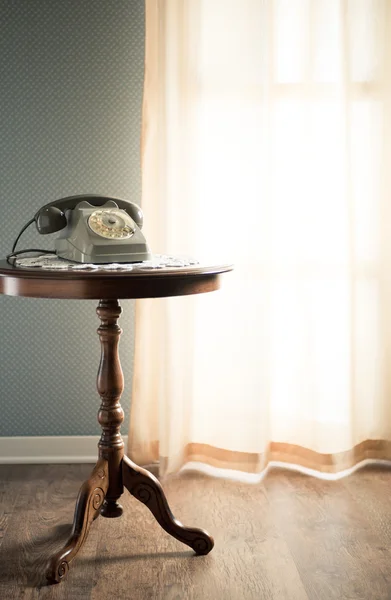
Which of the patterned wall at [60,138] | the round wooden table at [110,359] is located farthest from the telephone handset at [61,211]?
the patterned wall at [60,138]

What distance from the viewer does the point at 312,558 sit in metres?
2.07

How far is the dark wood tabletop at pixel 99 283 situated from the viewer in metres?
1.75

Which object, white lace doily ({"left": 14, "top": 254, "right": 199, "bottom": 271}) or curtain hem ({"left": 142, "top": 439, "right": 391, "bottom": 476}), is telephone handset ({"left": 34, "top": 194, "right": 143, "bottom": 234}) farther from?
curtain hem ({"left": 142, "top": 439, "right": 391, "bottom": 476})

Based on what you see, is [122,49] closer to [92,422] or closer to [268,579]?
[92,422]

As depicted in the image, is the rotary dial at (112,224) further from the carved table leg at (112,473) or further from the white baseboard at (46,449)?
the white baseboard at (46,449)

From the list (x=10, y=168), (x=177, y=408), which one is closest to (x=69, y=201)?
(x=10, y=168)

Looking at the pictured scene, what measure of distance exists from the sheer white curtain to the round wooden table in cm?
55

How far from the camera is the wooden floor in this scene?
74.9 inches

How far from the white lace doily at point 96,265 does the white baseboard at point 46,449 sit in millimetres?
995

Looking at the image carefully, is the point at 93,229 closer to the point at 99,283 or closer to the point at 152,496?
the point at 99,283

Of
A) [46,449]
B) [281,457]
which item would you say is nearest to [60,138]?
[46,449]

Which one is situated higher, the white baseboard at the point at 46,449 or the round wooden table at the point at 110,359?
the round wooden table at the point at 110,359

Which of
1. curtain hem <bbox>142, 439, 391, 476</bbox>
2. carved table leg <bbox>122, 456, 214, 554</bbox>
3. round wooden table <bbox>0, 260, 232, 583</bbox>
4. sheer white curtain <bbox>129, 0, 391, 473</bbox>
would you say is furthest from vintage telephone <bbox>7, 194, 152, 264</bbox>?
curtain hem <bbox>142, 439, 391, 476</bbox>

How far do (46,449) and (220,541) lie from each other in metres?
0.96
